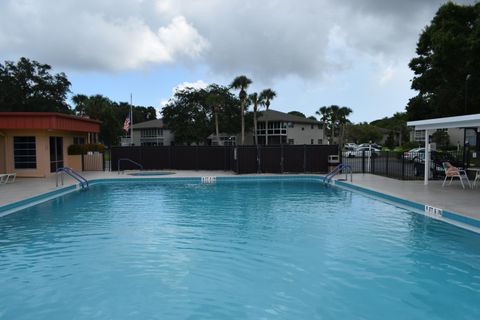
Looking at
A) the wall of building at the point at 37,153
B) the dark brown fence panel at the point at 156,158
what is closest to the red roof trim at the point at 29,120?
the wall of building at the point at 37,153

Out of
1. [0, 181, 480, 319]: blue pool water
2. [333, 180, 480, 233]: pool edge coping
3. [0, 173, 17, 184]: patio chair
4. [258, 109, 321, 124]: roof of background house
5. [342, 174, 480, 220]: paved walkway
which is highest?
[258, 109, 321, 124]: roof of background house

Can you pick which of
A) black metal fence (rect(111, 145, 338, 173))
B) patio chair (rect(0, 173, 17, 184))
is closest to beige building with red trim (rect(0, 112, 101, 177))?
patio chair (rect(0, 173, 17, 184))

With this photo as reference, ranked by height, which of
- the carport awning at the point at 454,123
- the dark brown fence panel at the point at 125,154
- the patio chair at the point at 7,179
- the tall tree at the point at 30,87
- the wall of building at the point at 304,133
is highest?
the tall tree at the point at 30,87

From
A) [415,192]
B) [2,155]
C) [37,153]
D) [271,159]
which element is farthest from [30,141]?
[415,192]

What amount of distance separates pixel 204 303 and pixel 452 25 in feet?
68.8

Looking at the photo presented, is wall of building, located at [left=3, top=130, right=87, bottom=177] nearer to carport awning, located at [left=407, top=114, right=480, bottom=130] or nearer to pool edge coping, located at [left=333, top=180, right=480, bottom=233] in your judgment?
pool edge coping, located at [left=333, top=180, right=480, bottom=233]

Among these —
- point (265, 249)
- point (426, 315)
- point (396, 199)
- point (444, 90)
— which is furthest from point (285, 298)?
point (444, 90)

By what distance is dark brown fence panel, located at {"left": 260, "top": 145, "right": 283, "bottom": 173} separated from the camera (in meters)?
20.8

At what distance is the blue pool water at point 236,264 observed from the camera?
481 cm

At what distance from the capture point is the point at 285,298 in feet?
16.5

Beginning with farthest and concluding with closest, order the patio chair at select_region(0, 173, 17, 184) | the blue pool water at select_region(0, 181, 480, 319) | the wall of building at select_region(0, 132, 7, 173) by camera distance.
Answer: the wall of building at select_region(0, 132, 7, 173) → the patio chair at select_region(0, 173, 17, 184) → the blue pool water at select_region(0, 181, 480, 319)

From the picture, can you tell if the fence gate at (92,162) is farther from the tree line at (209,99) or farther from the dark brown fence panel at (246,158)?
the tree line at (209,99)

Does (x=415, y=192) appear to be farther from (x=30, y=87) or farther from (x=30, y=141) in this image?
(x=30, y=87)

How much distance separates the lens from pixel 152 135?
56.3m
